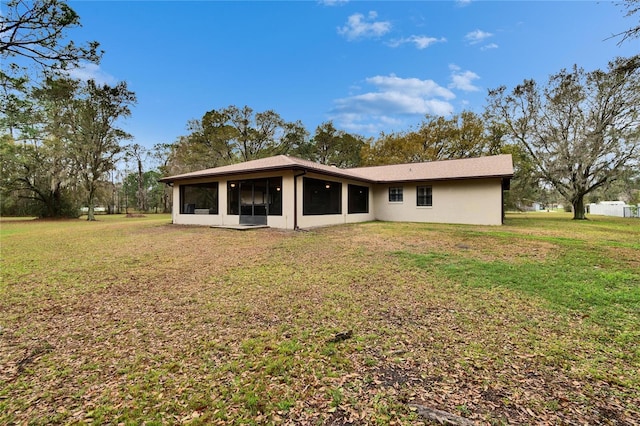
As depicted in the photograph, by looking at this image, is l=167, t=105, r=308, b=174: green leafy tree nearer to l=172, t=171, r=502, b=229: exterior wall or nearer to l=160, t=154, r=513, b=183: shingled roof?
l=160, t=154, r=513, b=183: shingled roof

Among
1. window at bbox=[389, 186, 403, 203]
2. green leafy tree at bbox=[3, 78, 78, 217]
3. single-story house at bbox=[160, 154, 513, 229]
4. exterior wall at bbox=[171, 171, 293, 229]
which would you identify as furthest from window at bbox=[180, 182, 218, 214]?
window at bbox=[389, 186, 403, 203]

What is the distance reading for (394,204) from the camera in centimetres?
1579

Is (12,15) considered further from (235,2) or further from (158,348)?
(158,348)

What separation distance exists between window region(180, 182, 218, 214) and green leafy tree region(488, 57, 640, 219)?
20.0 meters

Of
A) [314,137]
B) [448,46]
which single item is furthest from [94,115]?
[448,46]

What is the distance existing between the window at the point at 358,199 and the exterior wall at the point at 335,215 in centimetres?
21

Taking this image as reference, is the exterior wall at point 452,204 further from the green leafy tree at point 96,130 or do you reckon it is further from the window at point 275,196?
the green leafy tree at point 96,130

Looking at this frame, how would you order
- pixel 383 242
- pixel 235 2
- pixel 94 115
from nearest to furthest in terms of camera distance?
pixel 383 242 < pixel 235 2 < pixel 94 115

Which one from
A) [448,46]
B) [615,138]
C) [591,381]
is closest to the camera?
[591,381]

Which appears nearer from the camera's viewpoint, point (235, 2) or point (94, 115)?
point (235, 2)

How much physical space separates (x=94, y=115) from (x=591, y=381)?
26.0 meters

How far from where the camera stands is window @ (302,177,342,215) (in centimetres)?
1138

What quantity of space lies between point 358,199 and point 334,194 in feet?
7.68

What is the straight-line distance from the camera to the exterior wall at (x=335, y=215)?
11.0 meters
